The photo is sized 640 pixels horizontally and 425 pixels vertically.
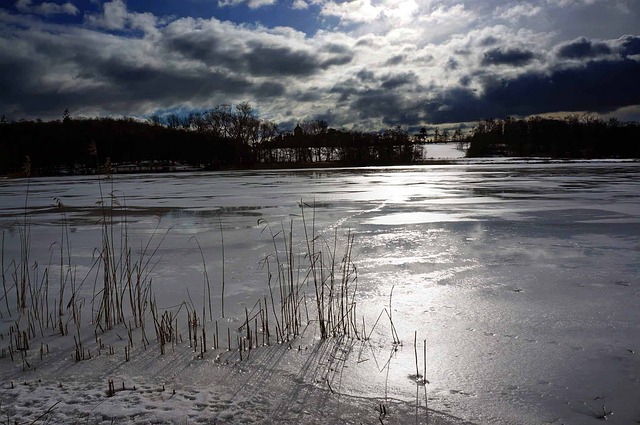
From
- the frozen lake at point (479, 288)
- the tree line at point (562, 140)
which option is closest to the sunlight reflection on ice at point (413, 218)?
the frozen lake at point (479, 288)

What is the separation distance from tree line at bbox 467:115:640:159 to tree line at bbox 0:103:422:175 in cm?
2052

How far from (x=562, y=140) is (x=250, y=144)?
51.6 meters

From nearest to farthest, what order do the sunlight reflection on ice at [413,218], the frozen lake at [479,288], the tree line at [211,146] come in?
the frozen lake at [479,288]
the sunlight reflection on ice at [413,218]
the tree line at [211,146]

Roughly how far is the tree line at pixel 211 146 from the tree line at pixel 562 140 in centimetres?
2052

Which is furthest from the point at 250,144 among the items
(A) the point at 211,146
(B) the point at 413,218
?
(B) the point at 413,218

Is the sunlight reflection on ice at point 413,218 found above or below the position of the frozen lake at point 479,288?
above

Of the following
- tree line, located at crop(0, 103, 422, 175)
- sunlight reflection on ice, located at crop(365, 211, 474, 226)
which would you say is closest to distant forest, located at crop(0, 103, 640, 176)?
tree line, located at crop(0, 103, 422, 175)

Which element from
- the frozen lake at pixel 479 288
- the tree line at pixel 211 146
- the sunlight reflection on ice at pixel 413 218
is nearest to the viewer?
the frozen lake at pixel 479 288

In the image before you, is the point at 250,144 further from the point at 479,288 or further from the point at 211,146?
the point at 479,288

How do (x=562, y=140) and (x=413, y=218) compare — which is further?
(x=562, y=140)

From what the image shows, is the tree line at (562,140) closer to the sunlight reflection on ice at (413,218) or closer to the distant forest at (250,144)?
the distant forest at (250,144)

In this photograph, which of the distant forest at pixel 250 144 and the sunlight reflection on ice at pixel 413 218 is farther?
the distant forest at pixel 250 144

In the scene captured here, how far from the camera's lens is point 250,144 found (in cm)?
8000

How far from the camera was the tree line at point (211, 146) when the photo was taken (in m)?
66.9
